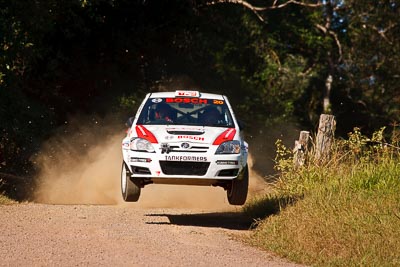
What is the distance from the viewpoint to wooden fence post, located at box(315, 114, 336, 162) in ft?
51.9

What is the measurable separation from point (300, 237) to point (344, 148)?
439 centimetres

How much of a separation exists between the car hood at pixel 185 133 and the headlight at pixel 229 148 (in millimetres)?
163

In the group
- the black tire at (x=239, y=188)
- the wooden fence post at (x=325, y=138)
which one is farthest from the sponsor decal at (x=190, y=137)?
the wooden fence post at (x=325, y=138)

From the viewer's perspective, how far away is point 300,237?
39.2ft

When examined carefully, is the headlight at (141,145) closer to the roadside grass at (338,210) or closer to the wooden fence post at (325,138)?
the roadside grass at (338,210)

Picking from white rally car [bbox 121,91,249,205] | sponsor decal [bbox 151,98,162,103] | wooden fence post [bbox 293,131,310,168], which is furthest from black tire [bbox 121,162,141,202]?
wooden fence post [bbox 293,131,310,168]

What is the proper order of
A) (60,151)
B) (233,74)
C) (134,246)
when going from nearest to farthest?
(134,246) → (60,151) → (233,74)

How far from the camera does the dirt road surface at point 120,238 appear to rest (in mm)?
10500

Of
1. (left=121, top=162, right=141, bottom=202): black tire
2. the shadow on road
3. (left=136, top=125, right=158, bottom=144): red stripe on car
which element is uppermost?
(left=136, top=125, right=158, bottom=144): red stripe on car

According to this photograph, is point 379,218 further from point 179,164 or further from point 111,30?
point 111,30

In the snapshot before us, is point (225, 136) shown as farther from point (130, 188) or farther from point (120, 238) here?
point (120, 238)

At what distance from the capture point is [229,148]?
14.0 meters

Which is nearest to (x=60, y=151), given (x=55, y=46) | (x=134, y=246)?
(x=55, y=46)

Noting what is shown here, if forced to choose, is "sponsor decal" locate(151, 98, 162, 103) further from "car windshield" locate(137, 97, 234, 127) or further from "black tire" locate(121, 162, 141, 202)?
"black tire" locate(121, 162, 141, 202)
